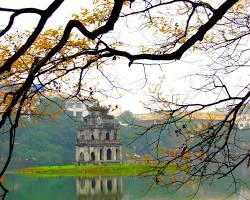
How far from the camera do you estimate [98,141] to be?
40.8 meters

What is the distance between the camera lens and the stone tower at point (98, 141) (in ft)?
132

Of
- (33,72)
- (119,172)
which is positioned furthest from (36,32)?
(119,172)

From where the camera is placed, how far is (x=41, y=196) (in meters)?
21.4

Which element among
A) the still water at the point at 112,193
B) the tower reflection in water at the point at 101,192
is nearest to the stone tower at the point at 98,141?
the tower reflection in water at the point at 101,192

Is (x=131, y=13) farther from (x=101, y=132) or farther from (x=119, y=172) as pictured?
(x=101, y=132)

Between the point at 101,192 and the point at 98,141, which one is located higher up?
the point at 98,141

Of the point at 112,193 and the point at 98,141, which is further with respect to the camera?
the point at 98,141

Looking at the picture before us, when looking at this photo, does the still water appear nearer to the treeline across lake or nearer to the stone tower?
the stone tower

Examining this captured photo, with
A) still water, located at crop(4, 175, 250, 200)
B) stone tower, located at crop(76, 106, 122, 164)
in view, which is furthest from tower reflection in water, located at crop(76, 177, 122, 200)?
stone tower, located at crop(76, 106, 122, 164)

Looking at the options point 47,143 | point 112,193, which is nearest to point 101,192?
point 112,193

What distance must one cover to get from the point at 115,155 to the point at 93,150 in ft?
6.79

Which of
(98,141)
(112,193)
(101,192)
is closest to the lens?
(112,193)

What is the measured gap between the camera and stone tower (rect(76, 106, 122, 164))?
40375 mm

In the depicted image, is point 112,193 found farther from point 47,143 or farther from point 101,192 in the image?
point 47,143
